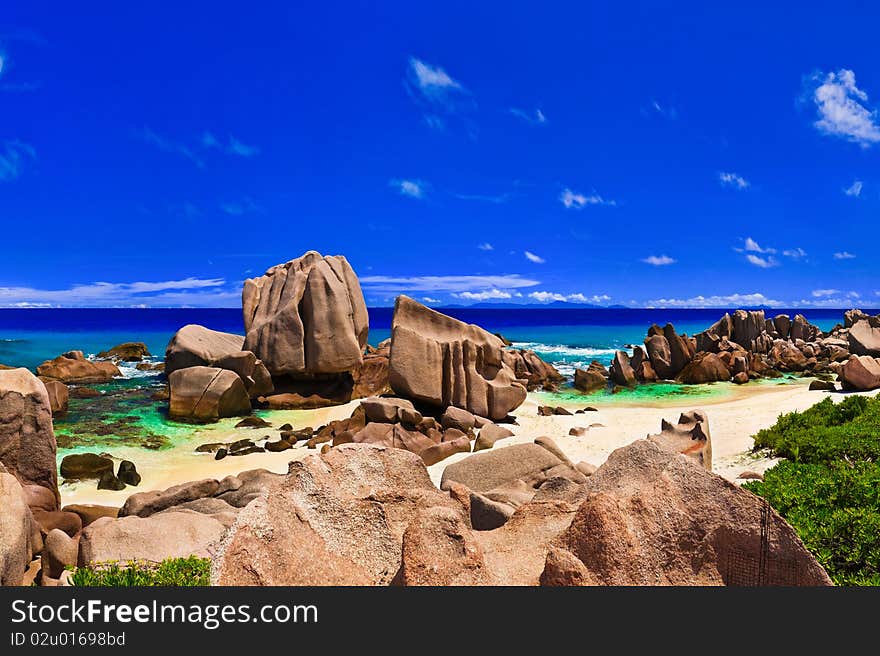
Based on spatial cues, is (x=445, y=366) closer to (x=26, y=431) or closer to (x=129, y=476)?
(x=129, y=476)

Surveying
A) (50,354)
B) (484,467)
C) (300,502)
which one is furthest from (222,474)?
(50,354)

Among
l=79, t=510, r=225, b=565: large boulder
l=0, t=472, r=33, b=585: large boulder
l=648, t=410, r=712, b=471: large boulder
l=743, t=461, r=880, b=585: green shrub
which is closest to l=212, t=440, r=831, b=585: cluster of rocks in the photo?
l=743, t=461, r=880, b=585: green shrub

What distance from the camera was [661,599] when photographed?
12.1ft

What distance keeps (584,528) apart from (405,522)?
154 cm

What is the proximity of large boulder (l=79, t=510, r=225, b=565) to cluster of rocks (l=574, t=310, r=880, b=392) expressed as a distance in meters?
25.2

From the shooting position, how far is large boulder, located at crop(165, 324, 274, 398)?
930 inches

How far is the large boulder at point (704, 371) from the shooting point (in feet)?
107

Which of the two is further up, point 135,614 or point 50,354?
point 50,354

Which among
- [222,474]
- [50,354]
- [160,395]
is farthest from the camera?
[50,354]

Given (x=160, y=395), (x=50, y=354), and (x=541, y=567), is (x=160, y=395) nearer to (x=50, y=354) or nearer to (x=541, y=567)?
(x=541, y=567)

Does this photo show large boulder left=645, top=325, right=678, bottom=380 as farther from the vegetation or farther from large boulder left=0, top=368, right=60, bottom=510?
large boulder left=0, top=368, right=60, bottom=510

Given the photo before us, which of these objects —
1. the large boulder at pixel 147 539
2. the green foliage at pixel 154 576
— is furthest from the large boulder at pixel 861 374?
the green foliage at pixel 154 576

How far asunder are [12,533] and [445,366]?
1471cm

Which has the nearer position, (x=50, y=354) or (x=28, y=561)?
(x=28, y=561)
